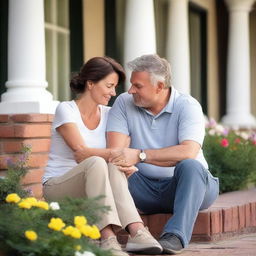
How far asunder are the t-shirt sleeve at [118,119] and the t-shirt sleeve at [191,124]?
319 mm

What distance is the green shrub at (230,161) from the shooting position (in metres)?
7.97

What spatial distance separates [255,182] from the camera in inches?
340

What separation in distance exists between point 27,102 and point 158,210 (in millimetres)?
1707

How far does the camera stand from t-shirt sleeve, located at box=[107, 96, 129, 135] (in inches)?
199

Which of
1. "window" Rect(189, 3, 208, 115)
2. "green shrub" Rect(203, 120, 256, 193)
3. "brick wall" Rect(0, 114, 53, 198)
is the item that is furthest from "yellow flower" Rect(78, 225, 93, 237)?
"window" Rect(189, 3, 208, 115)

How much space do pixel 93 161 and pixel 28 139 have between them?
196 centimetres

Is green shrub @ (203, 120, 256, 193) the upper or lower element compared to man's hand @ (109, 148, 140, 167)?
lower

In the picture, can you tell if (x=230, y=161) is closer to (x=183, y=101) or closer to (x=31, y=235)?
(x=183, y=101)

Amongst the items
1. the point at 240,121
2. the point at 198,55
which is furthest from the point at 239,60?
the point at 240,121

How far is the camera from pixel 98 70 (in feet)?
Result: 16.2

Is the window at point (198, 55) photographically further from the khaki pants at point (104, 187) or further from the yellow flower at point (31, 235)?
the yellow flower at point (31, 235)

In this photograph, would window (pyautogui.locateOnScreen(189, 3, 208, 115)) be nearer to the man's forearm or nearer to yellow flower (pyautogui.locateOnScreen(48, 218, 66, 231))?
the man's forearm

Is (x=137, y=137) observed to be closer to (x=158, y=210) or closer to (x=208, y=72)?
(x=158, y=210)

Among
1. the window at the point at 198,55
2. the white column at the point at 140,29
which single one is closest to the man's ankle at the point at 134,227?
the white column at the point at 140,29
